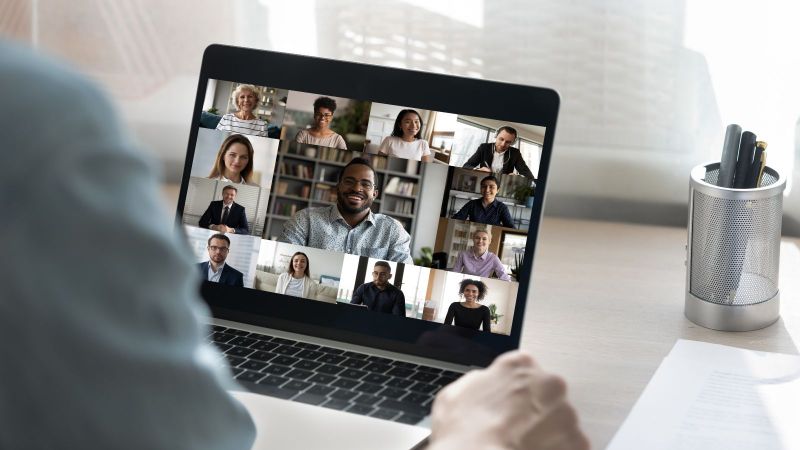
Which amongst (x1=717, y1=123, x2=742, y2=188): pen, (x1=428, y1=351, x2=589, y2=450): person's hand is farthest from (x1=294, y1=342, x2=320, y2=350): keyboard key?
(x1=717, y1=123, x2=742, y2=188): pen

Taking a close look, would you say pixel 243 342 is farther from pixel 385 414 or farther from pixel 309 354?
pixel 385 414

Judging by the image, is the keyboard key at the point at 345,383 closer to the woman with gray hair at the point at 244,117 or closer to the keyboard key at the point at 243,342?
the keyboard key at the point at 243,342

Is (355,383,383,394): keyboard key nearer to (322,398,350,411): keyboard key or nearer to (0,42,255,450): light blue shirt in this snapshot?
(322,398,350,411): keyboard key

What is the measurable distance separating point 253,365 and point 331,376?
0.21 feet

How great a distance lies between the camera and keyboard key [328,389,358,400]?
26.9 inches

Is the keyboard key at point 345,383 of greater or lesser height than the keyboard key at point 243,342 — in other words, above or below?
below

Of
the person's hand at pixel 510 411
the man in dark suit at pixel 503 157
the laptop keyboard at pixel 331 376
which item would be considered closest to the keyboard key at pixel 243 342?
the laptop keyboard at pixel 331 376

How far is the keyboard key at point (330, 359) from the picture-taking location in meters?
0.76

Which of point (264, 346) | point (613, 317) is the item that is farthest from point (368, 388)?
point (613, 317)

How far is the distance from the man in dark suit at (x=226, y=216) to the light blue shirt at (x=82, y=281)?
22.0 inches

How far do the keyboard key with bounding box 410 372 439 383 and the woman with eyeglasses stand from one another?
8.5 inches

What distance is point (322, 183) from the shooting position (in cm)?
82

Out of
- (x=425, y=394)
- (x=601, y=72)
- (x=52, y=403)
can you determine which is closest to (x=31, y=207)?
(x=52, y=403)

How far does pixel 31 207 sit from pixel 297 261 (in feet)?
1.91
